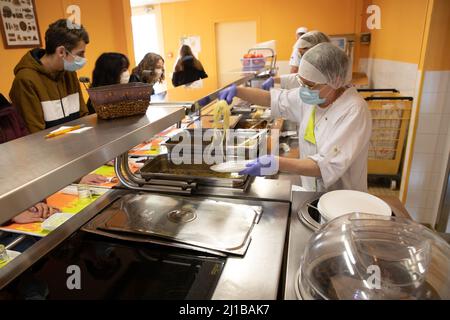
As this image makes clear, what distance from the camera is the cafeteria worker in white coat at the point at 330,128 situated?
57.1 inches

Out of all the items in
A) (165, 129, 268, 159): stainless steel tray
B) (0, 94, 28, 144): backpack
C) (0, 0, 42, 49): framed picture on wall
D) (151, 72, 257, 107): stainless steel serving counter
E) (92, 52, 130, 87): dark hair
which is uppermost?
(0, 0, 42, 49): framed picture on wall

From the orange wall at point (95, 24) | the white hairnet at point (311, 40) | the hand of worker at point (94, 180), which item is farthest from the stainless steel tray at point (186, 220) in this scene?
the orange wall at point (95, 24)

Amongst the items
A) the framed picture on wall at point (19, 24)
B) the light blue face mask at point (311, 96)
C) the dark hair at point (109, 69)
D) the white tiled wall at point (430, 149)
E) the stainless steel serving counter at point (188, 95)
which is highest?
the framed picture on wall at point (19, 24)

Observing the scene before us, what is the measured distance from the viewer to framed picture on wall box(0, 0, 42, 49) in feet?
9.80

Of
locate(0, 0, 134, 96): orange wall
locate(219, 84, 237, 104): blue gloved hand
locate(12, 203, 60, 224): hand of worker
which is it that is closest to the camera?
locate(12, 203, 60, 224): hand of worker

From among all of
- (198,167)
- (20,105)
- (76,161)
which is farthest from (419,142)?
(20,105)

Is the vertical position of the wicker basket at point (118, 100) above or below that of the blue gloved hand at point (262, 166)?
above

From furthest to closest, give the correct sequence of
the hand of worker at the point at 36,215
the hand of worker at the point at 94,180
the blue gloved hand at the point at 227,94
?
the hand of worker at the point at 94,180
the blue gloved hand at the point at 227,94
the hand of worker at the point at 36,215

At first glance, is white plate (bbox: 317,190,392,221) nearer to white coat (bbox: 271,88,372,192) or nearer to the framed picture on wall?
white coat (bbox: 271,88,372,192)

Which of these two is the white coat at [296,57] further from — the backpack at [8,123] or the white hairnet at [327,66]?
the backpack at [8,123]

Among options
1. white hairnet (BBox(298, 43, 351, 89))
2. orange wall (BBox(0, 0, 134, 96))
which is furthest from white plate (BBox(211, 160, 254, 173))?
orange wall (BBox(0, 0, 134, 96))

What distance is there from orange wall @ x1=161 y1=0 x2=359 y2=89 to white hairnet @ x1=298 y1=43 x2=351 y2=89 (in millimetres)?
4871

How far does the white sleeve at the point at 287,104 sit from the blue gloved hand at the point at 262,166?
75cm

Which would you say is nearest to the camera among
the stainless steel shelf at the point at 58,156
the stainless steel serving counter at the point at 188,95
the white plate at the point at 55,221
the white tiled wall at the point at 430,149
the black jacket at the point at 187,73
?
the stainless steel shelf at the point at 58,156
